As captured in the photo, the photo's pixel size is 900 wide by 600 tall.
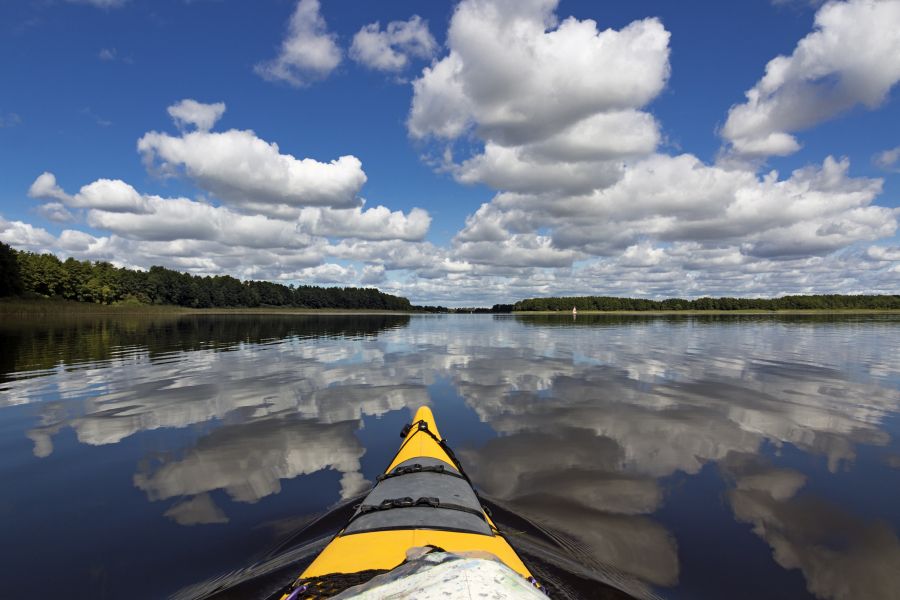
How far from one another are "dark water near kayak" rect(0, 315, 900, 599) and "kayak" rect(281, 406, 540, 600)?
2.22 meters

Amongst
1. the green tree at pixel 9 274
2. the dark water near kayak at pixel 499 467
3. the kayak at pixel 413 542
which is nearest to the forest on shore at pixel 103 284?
the green tree at pixel 9 274

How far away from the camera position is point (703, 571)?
6539 mm

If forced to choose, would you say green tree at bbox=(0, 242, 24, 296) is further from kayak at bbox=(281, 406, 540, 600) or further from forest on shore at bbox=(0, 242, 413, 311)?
kayak at bbox=(281, 406, 540, 600)

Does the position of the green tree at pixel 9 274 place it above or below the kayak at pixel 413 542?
above

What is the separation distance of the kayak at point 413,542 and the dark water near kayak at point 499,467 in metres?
2.22

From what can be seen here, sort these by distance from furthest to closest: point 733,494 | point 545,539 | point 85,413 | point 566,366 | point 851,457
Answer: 1. point 566,366
2. point 85,413
3. point 851,457
4. point 733,494
5. point 545,539

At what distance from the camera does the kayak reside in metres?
3.10

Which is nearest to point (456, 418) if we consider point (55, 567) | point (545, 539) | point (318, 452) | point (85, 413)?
point (318, 452)

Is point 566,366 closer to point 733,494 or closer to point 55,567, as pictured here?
point 733,494

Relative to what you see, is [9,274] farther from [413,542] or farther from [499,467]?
[413,542]

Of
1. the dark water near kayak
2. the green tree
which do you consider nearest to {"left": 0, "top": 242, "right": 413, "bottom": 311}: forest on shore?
the green tree

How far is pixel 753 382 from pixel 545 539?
19.3 metres

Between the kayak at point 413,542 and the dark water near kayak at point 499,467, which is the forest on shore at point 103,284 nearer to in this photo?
the dark water near kayak at point 499,467

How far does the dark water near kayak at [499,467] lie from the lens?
22.2 ft
